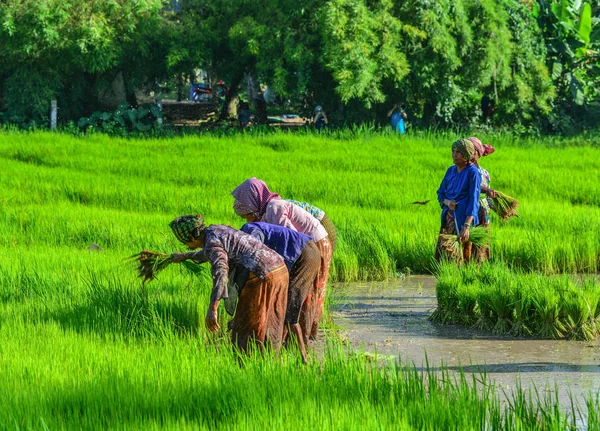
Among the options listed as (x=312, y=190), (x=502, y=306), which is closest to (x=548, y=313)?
(x=502, y=306)

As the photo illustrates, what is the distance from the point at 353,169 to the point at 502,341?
8.67m

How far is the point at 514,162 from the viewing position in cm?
1653

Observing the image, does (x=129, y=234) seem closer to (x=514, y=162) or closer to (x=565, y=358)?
(x=565, y=358)

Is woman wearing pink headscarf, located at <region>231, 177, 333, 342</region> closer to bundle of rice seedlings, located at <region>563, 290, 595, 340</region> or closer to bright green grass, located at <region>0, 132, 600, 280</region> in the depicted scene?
bundle of rice seedlings, located at <region>563, 290, 595, 340</region>

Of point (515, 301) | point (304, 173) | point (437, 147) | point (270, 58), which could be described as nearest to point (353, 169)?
point (304, 173)

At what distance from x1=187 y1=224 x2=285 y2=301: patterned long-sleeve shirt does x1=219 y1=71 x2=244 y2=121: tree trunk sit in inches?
662

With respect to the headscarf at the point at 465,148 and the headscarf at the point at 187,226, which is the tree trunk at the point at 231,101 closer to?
the headscarf at the point at 465,148

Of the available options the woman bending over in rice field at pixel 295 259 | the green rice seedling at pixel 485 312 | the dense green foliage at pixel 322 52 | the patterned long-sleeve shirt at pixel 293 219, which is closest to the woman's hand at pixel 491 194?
the green rice seedling at pixel 485 312

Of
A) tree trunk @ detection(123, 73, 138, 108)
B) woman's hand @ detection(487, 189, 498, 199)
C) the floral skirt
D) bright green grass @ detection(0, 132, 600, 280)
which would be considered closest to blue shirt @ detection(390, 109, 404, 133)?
bright green grass @ detection(0, 132, 600, 280)

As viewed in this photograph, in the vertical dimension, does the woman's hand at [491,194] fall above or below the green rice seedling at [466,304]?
above

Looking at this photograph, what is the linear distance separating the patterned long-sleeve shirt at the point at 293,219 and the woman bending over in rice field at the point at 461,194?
2.07 meters

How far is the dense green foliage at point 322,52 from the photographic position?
786 inches

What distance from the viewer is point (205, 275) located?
846cm

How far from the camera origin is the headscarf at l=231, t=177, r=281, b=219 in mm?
6691
